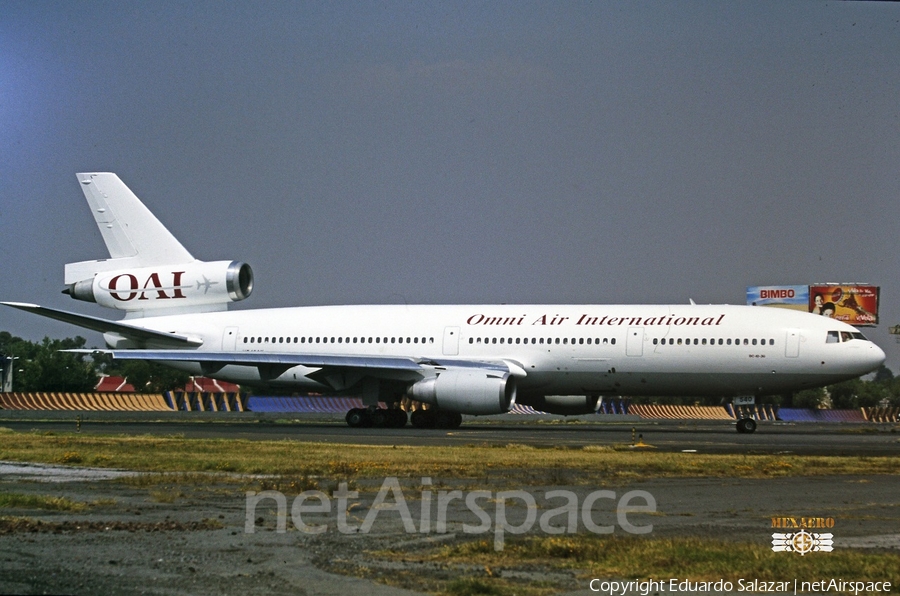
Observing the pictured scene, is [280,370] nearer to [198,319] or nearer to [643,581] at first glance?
[198,319]

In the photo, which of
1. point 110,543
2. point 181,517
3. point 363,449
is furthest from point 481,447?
point 110,543

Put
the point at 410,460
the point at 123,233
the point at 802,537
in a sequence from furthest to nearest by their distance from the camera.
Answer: the point at 123,233 → the point at 410,460 → the point at 802,537

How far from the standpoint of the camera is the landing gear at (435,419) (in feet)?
118

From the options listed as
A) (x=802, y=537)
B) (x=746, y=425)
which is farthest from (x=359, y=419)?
(x=802, y=537)

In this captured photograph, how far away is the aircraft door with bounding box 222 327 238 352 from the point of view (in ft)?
126

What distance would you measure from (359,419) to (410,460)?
52.6ft

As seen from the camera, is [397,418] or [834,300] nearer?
[397,418]

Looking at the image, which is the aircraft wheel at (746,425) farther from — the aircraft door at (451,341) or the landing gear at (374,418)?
the landing gear at (374,418)

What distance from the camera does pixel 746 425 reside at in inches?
1321

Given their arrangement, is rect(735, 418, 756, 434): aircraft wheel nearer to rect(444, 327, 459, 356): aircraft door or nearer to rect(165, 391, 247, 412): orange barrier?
rect(444, 327, 459, 356): aircraft door

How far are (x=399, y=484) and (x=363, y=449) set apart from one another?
722 cm

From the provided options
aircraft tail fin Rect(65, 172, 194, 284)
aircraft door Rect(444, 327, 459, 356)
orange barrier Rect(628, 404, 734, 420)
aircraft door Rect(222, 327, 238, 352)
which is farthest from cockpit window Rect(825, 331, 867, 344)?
orange barrier Rect(628, 404, 734, 420)

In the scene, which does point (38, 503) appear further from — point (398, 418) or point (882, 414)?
point (882, 414)

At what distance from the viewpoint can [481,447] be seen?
920 inches
